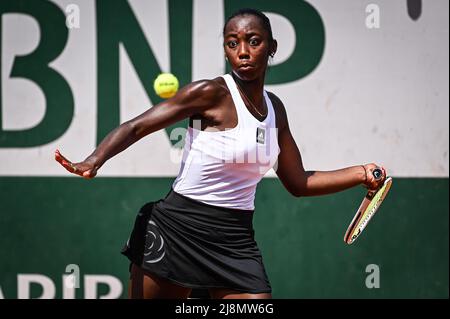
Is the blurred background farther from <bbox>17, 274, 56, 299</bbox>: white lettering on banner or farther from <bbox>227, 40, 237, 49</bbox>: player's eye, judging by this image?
<bbox>227, 40, 237, 49</bbox>: player's eye

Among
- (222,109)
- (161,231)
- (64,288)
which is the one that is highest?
(222,109)

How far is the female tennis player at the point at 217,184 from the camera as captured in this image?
3176 mm

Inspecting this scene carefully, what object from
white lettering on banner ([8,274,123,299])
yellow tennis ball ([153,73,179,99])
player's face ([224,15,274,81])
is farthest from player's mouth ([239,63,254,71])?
white lettering on banner ([8,274,123,299])

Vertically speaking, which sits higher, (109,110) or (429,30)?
(429,30)

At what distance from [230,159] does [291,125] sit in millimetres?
1858

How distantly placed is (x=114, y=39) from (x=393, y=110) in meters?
1.99

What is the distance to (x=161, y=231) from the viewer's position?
10.9 feet

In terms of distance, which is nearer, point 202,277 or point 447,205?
point 202,277

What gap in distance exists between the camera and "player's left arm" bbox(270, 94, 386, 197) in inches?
138

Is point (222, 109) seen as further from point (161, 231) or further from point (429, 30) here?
point (429, 30)

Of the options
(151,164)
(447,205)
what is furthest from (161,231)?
(447,205)

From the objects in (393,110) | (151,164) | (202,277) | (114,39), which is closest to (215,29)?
(114,39)

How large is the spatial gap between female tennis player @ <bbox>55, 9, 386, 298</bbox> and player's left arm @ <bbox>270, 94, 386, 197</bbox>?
0.13 m

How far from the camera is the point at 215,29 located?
4.93m
